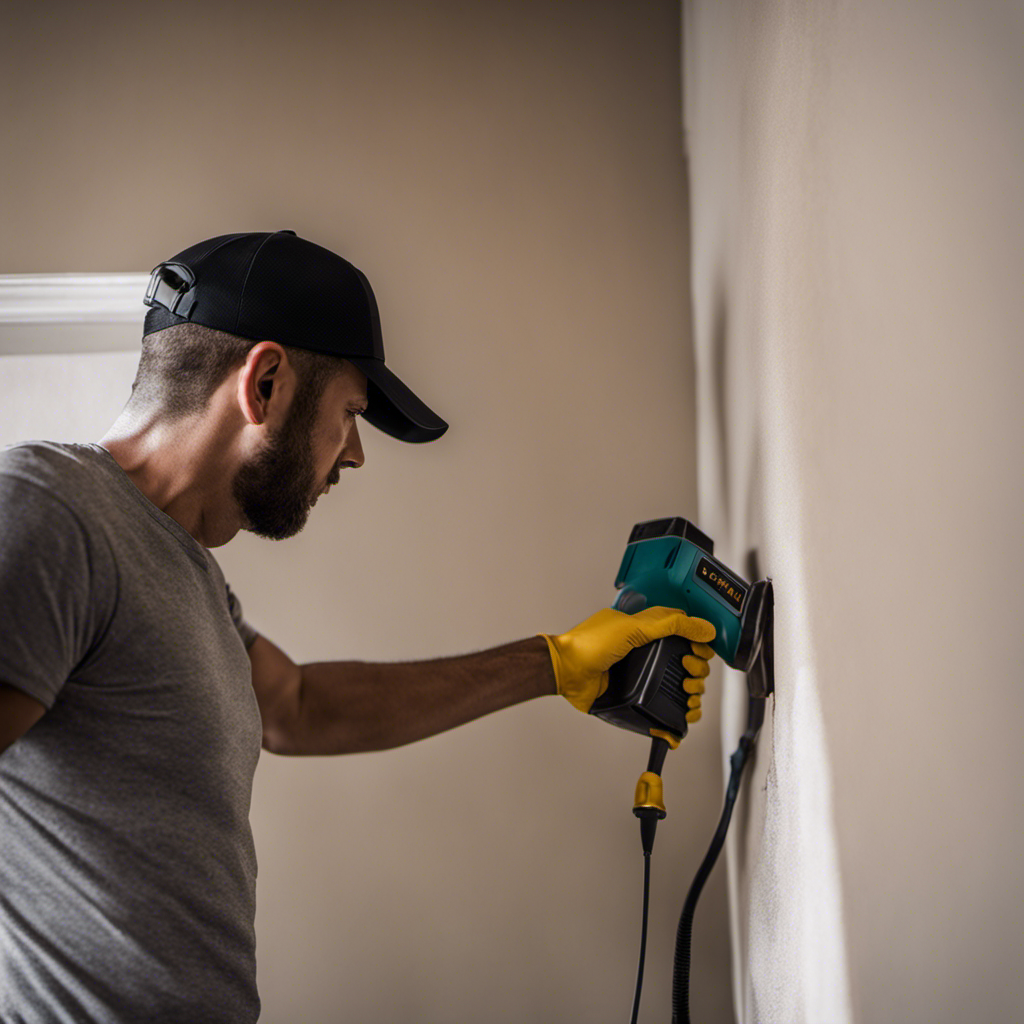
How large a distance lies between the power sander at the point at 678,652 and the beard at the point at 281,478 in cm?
48

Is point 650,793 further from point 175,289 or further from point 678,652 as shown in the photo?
point 175,289

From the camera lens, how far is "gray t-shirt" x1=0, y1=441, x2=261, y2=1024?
29.9 inches

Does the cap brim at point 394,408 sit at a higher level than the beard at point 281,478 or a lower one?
higher

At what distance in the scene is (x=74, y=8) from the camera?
180 centimetres

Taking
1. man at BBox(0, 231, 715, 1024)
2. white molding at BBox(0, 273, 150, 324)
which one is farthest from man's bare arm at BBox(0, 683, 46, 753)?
white molding at BBox(0, 273, 150, 324)

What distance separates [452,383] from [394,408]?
A: 50cm

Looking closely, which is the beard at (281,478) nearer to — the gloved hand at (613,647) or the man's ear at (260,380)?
the man's ear at (260,380)

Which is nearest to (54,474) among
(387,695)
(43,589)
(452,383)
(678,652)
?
(43,589)

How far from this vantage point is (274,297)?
1011 millimetres

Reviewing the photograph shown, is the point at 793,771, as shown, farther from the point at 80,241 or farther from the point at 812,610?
the point at 80,241

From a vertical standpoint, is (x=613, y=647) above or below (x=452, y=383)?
below

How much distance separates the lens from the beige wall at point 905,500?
0.48 m

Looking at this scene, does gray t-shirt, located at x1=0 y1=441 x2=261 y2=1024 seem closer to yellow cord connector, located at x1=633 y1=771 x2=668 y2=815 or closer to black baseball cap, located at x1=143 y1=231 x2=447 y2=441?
black baseball cap, located at x1=143 y1=231 x2=447 y2=441

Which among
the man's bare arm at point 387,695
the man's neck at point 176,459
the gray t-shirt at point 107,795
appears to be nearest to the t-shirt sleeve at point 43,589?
the gray t-shirt at point 107,795
